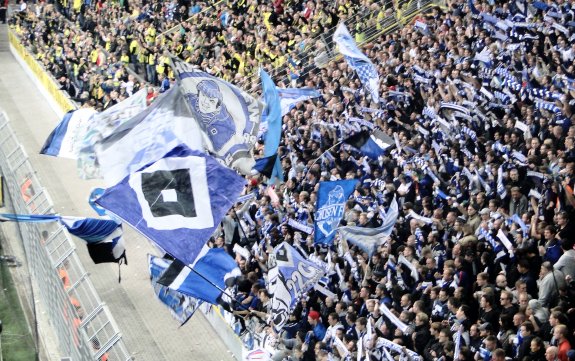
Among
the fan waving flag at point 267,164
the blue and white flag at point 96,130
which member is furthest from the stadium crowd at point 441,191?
the blue and white flag at point 96,130

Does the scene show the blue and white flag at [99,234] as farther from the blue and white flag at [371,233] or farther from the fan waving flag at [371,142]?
the fan waving flag at [371,142]

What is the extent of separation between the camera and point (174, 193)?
46.4ft

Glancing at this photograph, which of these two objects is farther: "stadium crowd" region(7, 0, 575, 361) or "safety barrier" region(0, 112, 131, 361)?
"stadium crowd" region(7, 0, 575, 361)

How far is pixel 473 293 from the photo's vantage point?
1566 centimetres

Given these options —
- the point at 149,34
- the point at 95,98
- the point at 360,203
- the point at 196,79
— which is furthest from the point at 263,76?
the point at 149,34

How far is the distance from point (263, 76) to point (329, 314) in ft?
15.0

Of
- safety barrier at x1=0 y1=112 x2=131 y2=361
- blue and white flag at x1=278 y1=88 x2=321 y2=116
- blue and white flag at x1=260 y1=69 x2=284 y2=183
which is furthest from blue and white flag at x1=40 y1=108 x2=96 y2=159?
blue and white flag at x1=278 y1=88 x2=321 y2=116

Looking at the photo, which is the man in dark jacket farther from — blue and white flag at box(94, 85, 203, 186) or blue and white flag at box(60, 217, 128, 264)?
blue and white flag at box(60, 217, 128, 264)

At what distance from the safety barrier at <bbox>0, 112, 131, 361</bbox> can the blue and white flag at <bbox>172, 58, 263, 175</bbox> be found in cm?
279

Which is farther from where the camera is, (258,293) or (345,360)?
(258,293)

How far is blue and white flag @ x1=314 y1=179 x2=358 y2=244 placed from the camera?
59.7 ft

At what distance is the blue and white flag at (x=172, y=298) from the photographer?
1828 centimetres

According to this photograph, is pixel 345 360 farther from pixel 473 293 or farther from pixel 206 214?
pixel 206 214

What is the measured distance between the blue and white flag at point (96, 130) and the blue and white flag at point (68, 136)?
0.77m
